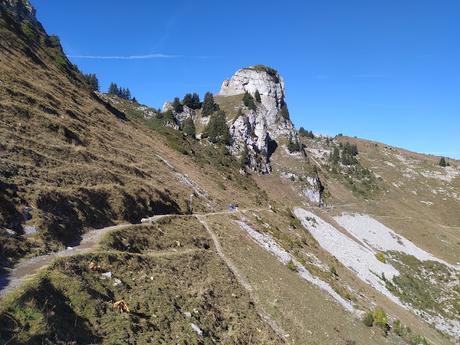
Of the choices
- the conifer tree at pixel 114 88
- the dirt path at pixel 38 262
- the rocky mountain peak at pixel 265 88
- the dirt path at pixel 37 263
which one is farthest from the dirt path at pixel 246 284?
the conifer tree at pixel 114 88

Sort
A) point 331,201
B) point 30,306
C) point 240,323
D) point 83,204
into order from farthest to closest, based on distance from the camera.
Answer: point 331,201 < point 83,204 < point 240,323 < point 30,306

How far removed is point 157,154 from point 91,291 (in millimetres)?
47644

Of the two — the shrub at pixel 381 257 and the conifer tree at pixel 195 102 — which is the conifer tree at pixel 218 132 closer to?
the conifer tree at pixel 195 102

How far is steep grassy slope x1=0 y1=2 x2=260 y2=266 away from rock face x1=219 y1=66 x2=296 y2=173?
A: 4023 cm

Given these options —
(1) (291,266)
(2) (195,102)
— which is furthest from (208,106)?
(1) (291,266)

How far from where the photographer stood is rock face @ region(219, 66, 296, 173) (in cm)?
11969

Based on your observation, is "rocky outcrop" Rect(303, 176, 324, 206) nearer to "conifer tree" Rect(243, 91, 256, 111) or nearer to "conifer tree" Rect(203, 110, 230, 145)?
"conifer tree" Rect(203, 110, 230, 145)

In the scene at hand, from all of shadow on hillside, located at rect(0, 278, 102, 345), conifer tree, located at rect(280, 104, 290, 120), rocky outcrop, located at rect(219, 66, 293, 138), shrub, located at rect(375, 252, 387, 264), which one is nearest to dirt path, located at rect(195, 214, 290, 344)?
shadow on hillside, located at rect(0, 278, 102, 345)

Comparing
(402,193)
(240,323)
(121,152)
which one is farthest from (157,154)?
(402,193)

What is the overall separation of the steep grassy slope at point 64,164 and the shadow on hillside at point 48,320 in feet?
16.3

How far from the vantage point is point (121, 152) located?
173 ft

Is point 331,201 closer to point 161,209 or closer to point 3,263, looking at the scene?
point 161,209

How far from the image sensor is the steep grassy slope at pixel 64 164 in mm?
26500

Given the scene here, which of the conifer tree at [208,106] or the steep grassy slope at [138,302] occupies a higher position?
the conifer tree at [208,106]
